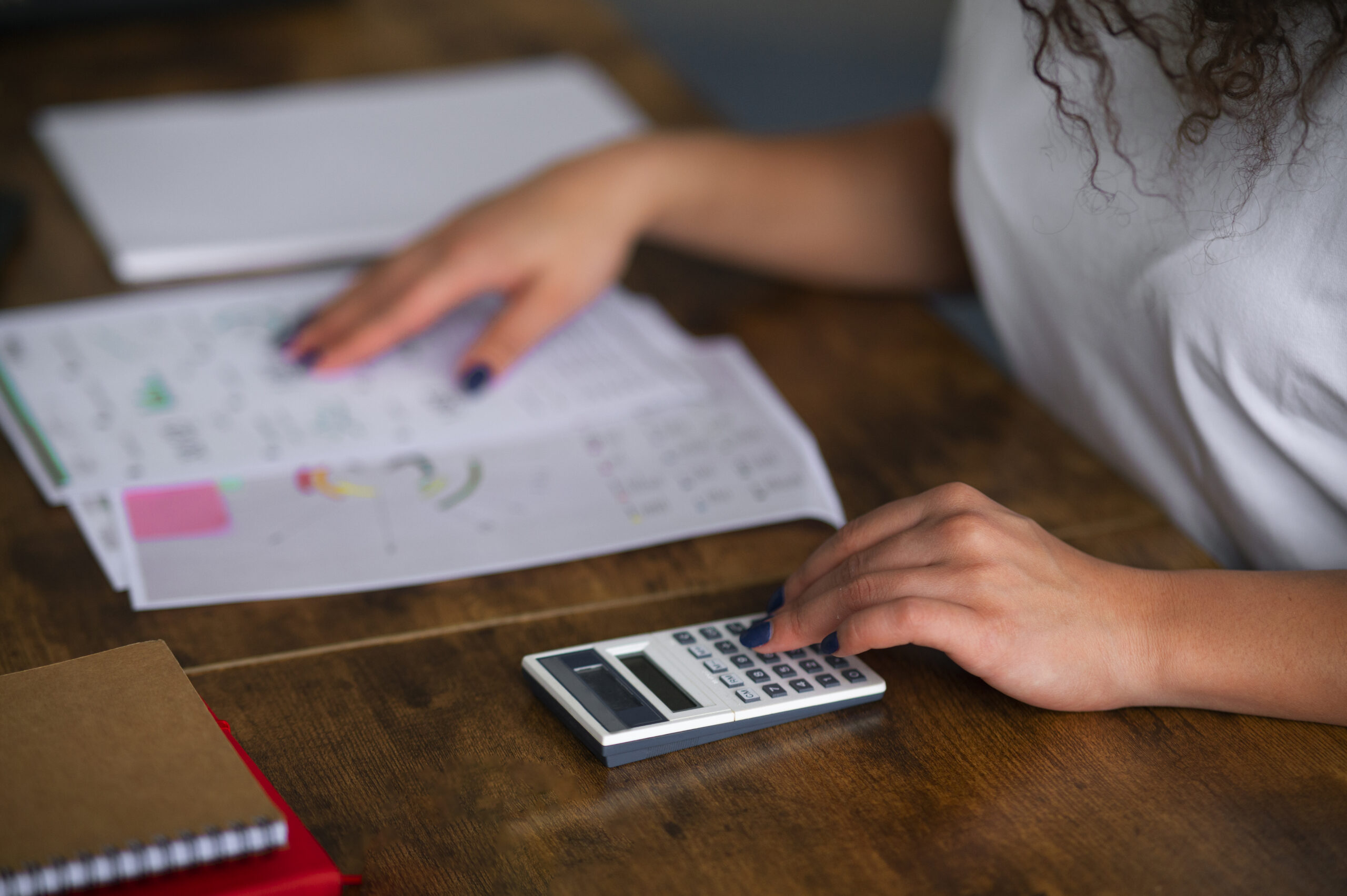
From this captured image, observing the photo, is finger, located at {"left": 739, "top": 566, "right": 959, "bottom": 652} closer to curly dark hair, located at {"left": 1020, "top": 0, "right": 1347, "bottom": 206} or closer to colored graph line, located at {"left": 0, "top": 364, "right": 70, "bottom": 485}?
curly dark hair, located at {"left": 1020, "top": 0, "right": 1347, "bottom": 206}

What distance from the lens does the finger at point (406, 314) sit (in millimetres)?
863

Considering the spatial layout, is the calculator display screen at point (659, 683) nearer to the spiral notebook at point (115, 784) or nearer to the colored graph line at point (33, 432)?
the spiral notebook at point (115, 784)

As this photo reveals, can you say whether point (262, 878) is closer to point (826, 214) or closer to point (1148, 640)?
point (1148, 640)

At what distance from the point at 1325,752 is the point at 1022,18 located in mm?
507

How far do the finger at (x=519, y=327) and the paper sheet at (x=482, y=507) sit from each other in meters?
→ 0.08

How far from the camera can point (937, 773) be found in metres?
0.57

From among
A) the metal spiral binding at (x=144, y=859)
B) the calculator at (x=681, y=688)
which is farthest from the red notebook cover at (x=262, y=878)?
the calculator at (x=681, y=688)

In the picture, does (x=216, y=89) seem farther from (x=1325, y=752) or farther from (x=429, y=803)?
(x=1325, y=752)

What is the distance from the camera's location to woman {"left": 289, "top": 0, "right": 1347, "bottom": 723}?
23.4 inches

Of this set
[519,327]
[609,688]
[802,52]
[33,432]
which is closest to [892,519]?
[609,688]

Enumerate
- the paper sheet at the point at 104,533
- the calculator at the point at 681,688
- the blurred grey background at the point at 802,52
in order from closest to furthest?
the calculator at the point at 681,688 → the paper sheet at the point at 104,533 → the blurred grey background at the point at 802,52

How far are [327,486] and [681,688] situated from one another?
Answer: 11.0 inches

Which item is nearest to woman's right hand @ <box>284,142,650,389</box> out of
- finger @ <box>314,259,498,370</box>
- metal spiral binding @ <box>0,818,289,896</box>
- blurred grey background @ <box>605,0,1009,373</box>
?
finger @ <box>314,259,498,370</box>

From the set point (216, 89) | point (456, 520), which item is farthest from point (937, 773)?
point (216, 89)
